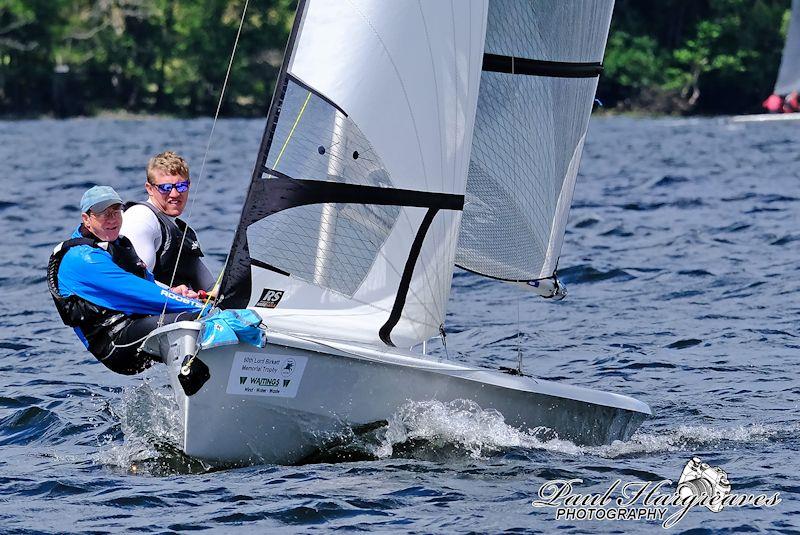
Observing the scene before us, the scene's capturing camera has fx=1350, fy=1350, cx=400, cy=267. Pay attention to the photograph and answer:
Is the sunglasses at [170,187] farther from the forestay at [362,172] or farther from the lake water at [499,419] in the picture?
the lake water at [499,419]

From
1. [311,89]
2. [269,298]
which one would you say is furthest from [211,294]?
[311,89]

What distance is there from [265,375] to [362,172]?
1.05 metres

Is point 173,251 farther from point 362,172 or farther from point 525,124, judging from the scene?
point 525,124

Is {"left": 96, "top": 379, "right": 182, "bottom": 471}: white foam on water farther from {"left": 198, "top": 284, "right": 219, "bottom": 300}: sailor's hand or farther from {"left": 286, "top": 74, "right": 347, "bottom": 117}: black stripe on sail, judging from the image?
{"left": 286, "top": 74, "right": 347, "bottom": 117}: black stripe on sail

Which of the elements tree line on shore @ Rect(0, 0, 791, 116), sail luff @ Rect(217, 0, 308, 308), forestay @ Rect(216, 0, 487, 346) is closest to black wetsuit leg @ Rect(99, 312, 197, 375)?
sail luff @ Rect(217, 0, 308, 308)

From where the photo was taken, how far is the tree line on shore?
5797 centimetres

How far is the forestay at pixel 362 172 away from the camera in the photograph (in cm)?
605

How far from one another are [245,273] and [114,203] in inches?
29.3

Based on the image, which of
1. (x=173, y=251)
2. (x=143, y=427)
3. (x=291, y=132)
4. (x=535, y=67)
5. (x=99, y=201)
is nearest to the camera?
(x=291, y=132)

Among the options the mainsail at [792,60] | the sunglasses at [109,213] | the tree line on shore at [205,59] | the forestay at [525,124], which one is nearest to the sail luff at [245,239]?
the sunglasses at [109,213]

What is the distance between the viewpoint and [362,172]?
6.24 meters

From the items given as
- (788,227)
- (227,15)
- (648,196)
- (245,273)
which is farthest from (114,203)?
(227,15)

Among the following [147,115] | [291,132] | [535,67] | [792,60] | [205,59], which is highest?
[792,60]

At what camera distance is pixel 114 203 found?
6.29 m
